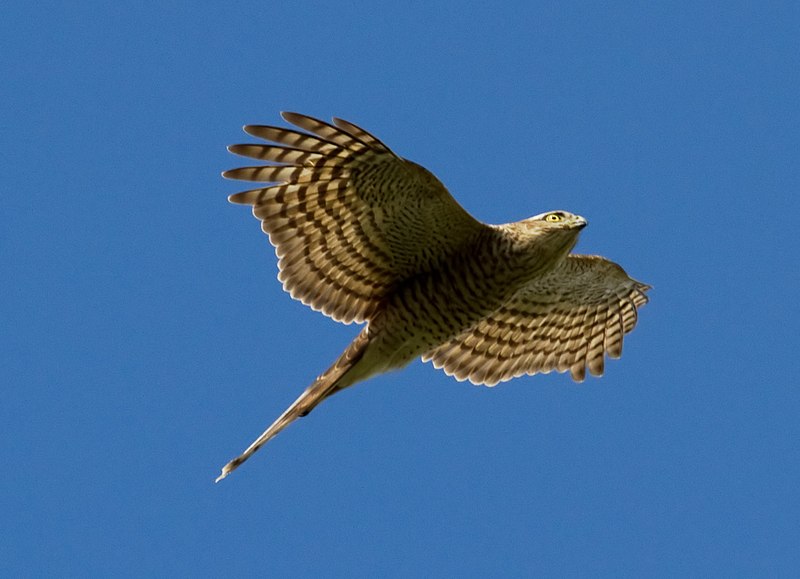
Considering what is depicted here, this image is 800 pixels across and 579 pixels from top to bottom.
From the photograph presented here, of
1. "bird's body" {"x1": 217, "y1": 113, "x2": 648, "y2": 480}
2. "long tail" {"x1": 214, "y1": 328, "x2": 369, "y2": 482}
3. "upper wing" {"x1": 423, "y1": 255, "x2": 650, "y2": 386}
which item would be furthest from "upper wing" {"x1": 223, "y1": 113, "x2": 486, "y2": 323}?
"upper wing" {"x1": 423, "y1": 255, "x2": 650, "y2": 386}

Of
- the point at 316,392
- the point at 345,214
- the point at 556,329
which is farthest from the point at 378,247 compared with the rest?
the point at 556,329

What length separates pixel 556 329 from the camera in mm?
14594

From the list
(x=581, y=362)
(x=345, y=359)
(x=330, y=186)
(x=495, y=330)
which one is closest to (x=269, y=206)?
(x=330, y=186)

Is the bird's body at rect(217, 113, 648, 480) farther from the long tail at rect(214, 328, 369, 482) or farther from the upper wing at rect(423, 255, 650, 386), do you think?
the upper wing at rect(423, 255, 650, 386)

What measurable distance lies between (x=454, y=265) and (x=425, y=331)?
673 mm

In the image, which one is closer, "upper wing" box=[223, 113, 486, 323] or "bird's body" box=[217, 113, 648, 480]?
"upper wing" box=[223, 113, 486, 323]

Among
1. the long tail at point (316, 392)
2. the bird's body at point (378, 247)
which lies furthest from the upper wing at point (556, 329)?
the long tail at point (316, 392)

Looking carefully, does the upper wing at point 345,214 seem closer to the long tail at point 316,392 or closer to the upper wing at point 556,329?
the long tail at point 316,392

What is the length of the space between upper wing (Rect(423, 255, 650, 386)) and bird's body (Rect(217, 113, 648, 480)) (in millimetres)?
610

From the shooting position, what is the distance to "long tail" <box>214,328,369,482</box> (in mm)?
12445

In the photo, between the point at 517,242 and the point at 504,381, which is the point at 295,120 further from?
the point at 504,381

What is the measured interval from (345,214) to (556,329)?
3139mm

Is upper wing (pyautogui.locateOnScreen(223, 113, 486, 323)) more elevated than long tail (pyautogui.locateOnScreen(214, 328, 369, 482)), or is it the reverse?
upper wing (pyautogui.locateOnScreen(223, 113, 486, 323))

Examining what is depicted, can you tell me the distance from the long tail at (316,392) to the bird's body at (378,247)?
0.04 ft
